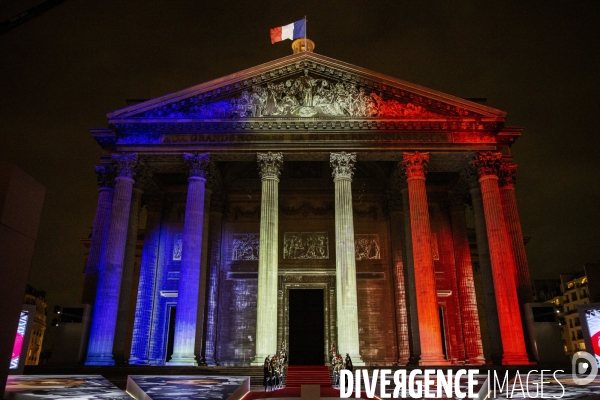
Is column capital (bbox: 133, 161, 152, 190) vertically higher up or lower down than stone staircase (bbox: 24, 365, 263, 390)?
higher up

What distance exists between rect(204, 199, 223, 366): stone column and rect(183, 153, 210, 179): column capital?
4232 mm

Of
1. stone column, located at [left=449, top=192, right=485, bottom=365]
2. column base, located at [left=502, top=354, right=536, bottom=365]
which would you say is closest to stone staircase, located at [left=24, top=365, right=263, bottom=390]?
column base, located at [left=502, top=354, right=536, bottom=365]

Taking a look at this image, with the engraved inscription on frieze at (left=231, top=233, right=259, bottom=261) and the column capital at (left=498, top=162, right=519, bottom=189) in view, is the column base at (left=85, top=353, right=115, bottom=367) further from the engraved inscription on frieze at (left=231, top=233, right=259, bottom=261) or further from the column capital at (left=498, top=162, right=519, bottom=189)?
the column capital at (left=498, top=162, right=519, bottom=189)

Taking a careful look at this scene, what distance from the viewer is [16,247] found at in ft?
21.8

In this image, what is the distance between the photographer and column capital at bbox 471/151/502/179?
2245cm

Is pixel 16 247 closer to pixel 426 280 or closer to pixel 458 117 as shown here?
pixel 426 280

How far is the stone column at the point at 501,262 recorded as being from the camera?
2003 centimetres

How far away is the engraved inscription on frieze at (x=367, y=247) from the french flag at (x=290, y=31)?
11374mm

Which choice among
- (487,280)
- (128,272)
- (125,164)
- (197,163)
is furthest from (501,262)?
(125,164)

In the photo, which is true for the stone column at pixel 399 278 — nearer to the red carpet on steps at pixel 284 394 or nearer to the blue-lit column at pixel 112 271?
the red carpet on steps at pixel 284 394

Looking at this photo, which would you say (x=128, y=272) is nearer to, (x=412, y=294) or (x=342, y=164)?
(x=342, y=164)

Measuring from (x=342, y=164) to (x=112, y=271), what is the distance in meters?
11.4

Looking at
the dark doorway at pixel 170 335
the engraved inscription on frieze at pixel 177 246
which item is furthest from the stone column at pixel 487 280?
the dark doorway at pixel 170 335

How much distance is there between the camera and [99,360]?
19672 millimetres
